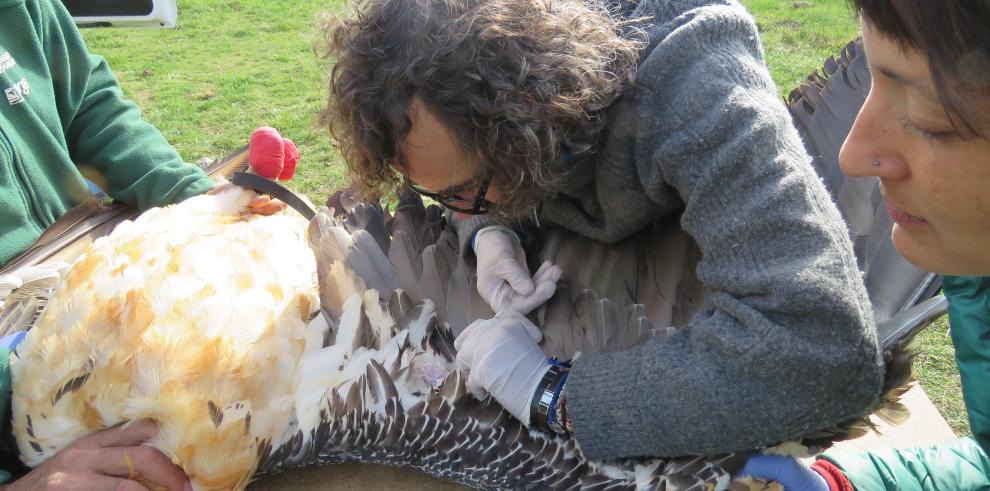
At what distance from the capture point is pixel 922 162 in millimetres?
1075

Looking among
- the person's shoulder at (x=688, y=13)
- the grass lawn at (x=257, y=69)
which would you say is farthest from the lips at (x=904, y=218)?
the grass lawn at (x=257, y=69)

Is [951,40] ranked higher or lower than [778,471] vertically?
higher

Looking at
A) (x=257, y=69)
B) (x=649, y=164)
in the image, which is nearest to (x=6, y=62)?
(x=649, y=164)

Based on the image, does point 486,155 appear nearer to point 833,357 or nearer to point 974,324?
point 833,357

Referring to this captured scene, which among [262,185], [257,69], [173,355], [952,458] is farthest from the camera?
[257,69]

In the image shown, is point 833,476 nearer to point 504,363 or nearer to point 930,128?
point 504,363

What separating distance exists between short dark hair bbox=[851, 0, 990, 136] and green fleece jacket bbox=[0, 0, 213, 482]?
212 cm

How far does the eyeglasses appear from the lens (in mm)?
1736

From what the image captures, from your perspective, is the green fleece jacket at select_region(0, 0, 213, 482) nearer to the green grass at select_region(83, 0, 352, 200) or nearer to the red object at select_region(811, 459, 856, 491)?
the green grass at select_region(83, 0, 352, 200)

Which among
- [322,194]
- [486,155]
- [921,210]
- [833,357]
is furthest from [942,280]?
[322,194]

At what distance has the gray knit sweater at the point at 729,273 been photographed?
1.42m

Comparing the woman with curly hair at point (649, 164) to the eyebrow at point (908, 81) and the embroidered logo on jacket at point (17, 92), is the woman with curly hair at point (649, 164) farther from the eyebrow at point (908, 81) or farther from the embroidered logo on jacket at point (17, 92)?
the embroidered logo on jacket at point (17, 92)

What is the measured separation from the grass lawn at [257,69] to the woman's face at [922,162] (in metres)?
1.88

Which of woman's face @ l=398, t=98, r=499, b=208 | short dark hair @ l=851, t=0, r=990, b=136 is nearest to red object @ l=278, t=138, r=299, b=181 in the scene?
woman's face @ l=398, t=98, r=499, b=208
